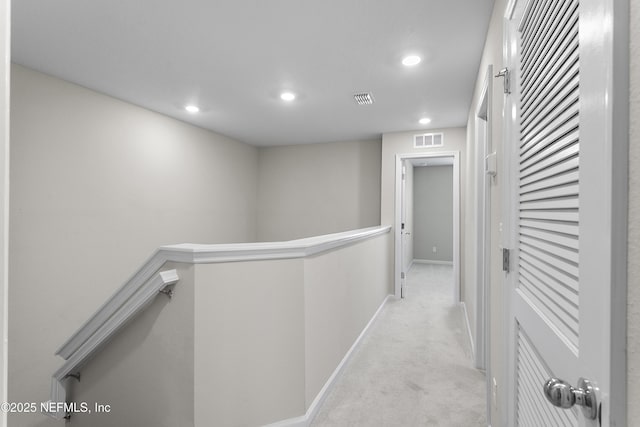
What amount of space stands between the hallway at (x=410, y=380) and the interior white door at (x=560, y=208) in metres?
0.99

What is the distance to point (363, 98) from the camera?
133 inches

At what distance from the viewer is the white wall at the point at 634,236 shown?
0.47 m

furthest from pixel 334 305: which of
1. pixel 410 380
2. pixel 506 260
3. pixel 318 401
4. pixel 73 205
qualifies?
pixel 73 205

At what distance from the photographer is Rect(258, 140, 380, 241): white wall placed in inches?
215

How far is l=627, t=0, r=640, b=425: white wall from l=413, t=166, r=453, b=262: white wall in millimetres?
7487

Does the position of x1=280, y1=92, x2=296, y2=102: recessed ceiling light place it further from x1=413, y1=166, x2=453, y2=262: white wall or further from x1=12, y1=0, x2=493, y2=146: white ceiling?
x1=413, y1=166, x2=453, y2=262: white wall

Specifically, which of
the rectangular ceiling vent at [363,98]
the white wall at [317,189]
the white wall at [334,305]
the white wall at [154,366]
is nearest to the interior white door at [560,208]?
the white wall at [334,305]

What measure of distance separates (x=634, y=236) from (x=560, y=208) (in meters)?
0.34

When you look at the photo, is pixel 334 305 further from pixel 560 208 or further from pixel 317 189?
pixel 317 189

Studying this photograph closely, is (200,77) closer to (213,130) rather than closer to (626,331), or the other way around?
(213,130)

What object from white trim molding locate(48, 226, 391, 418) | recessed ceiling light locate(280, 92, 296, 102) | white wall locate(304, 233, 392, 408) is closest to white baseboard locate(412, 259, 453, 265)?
white wall locate(304, 233, 392, 408)

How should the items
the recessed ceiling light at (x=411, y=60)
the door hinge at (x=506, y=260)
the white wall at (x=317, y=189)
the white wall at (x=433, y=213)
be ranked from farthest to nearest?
the white wall at (x=433, y=213) → the white wall at (x=317, y=189) → the recessed ceiling light at (x=411, y=60) → the door hinge at (x=506, y=260)

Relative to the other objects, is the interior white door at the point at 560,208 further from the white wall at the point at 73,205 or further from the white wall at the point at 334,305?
the white wall at the point at 73,205

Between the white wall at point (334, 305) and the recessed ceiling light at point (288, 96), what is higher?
the recessed ceiling light at point (288, 96)
